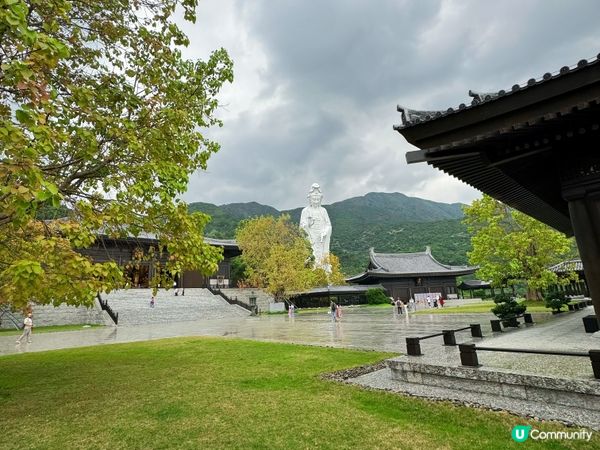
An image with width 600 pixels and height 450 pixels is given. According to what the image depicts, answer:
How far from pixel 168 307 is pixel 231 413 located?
30467 mm

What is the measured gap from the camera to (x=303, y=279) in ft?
122

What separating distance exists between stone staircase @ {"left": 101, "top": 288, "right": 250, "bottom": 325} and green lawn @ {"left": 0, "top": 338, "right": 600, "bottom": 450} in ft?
69.1

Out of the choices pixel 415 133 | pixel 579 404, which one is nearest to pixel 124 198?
pixel 415 133

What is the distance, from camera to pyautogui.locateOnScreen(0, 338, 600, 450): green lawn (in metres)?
4.23

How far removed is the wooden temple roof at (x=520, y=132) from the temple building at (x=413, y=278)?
127 feet

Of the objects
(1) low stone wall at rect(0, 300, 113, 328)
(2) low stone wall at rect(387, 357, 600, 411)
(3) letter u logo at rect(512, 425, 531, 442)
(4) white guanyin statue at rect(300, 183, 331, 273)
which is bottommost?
(3) letter u logo at rect(512, 425, 531, 442)

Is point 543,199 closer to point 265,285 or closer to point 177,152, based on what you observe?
point 177,152

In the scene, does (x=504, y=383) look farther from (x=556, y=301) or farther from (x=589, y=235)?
(x=556, y=301)

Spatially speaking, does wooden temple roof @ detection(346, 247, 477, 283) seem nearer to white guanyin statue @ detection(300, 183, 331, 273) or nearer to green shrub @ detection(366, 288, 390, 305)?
green shrub @ detection(366, 288, 390, 305)

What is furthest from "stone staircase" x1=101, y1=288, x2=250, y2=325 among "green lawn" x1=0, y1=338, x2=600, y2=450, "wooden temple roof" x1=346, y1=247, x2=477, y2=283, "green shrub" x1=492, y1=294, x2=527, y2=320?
"green shrub" x1=492, y1=294, x2=527, y2=320

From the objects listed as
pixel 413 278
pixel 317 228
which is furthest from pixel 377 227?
pixel 413 278

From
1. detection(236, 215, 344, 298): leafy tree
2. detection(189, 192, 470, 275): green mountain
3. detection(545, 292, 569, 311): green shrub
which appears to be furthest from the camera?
detection(189, 192, 470, 275): green mountain

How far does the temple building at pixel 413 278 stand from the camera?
43.9m

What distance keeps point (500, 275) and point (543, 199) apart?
707 inches
